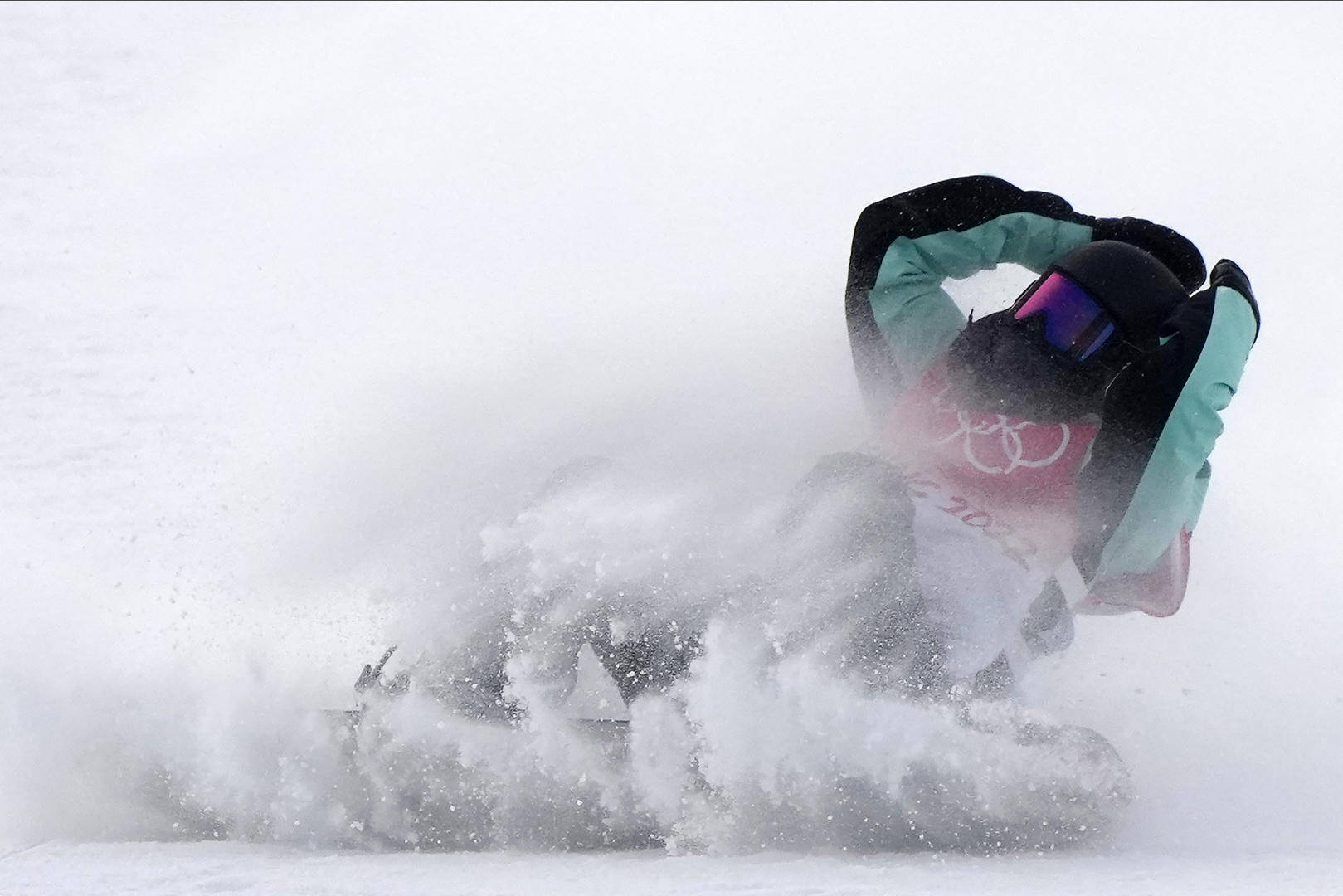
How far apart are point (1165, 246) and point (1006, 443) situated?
62 cm

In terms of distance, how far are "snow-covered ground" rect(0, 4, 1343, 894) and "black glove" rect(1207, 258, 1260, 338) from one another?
0.91 meters

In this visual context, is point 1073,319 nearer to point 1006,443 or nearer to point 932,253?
point 1006,443

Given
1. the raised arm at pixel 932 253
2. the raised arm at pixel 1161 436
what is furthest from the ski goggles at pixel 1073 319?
the raised arm at pixel 932 253

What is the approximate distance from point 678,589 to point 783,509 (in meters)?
0.31

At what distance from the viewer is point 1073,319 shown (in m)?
2.71

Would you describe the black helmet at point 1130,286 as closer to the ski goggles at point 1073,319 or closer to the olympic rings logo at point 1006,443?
the ski goggles at point 1073,319

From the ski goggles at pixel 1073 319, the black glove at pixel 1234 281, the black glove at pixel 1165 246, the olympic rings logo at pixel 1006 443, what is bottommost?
the olympic rings logo at pixel 1006 443

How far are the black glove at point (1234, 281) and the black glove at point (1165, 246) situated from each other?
9 centimetres

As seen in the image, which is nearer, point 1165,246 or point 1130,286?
point 1130,286

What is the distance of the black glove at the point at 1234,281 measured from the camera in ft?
8.98

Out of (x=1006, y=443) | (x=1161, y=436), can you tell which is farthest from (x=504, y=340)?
(x=1161, y=436)

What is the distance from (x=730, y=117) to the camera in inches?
321

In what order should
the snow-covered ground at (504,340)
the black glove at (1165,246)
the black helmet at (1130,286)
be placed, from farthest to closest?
1. the black glove at (1165,246)
2. the black helmet at (1130,286)
3. the snow-covered ground at (504,340)

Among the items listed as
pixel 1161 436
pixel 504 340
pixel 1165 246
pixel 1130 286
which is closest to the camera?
pixel 1161 436
